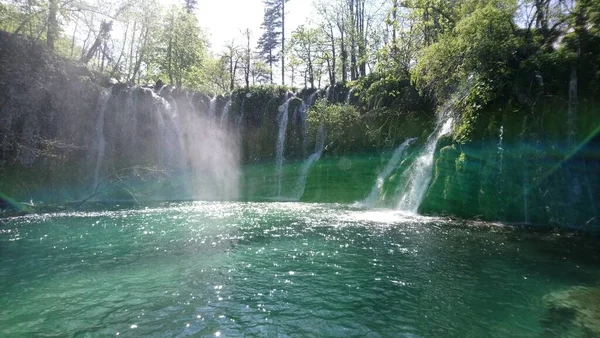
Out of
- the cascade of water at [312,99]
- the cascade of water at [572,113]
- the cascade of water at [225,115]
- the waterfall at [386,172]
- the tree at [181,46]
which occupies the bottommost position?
the waterfall at [386,172]

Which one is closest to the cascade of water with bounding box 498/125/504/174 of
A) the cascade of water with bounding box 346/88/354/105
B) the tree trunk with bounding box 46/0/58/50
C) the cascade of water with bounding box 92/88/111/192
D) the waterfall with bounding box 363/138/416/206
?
the waterfall with bounding box 363/138/416/206

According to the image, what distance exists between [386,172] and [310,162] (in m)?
7.13

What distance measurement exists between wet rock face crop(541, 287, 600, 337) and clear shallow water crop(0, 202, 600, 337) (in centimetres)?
18

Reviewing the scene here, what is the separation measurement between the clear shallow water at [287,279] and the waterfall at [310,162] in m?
12.8

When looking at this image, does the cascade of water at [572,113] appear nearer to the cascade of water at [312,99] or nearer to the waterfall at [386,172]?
the waterfall at [386,172]

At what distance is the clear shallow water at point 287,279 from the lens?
5293 millimetres

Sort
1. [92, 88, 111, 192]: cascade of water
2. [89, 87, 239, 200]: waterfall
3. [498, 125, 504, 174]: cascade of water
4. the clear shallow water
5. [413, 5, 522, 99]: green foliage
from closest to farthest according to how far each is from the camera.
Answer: the clear shallow water, [413, 5, 522, 99]: green foliage, [498, 125, 504, 174]: cascade of water, [92, 88, 111, 192]: cascade of water, [89, 87, 239, 200]: waterfall

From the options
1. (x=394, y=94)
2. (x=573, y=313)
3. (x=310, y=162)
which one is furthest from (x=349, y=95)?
(x=573, y=313)

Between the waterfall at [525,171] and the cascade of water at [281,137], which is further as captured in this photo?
the cascade of water at [281,137]

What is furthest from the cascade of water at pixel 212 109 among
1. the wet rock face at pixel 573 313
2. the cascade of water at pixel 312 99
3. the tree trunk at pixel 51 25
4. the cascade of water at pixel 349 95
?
the wet rock face at pixel 573 313

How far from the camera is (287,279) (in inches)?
288

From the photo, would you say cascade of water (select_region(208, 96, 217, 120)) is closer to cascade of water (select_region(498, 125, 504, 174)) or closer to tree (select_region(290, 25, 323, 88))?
tree (select_region(290, 25, 323, 88))

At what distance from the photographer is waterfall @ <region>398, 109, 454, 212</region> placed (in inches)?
675

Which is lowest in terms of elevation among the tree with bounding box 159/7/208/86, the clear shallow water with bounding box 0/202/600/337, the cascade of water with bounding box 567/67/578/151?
the clear shallow water with bounding box 0/202/600/337
